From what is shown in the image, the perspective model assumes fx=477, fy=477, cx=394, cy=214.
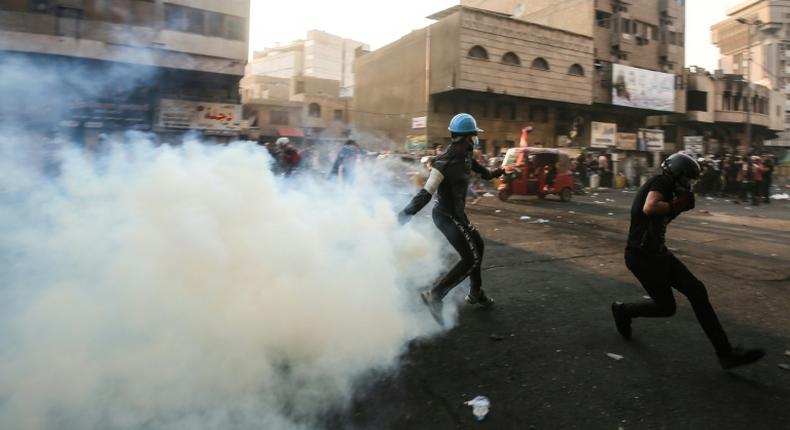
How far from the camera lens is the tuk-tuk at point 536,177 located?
1495cm

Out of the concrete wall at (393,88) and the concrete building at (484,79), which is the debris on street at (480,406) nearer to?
the concrete building at (484,79)

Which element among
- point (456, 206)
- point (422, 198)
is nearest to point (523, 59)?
point (456, 206)

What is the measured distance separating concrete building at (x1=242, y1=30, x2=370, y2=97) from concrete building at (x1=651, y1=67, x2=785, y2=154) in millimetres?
49360

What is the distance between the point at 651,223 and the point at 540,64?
3225cm

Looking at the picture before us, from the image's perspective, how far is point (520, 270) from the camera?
5.79 meters

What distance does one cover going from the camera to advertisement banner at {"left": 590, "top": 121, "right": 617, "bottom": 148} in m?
36.2

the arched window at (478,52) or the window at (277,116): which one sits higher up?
the arched window at (478,52)

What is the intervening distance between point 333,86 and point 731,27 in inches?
2525

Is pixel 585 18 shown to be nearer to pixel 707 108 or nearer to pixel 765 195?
pixel 707 108

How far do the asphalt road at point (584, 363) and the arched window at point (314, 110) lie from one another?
41.7 meters

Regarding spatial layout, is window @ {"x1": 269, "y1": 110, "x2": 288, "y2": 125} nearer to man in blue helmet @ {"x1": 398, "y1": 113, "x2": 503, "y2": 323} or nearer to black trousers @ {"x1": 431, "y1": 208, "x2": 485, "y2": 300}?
man in blue helmet @ {"x1": 398, "y1": 113, "x2": 503, "y2": 323}

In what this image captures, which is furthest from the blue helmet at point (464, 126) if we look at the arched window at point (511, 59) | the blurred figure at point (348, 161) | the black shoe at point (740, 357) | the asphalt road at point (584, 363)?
the arched window at point (511, 59)

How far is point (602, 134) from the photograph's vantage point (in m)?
36.5

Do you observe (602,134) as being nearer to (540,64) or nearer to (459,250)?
(540,64)
